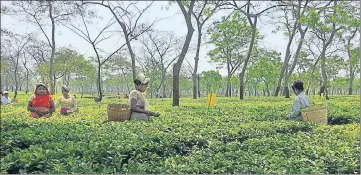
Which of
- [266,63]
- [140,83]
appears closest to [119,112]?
[140,83]

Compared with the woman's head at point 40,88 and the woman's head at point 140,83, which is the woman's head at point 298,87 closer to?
the woman's head at point 140,83

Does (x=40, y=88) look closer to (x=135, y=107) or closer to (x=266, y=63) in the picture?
(x=135, y=107)

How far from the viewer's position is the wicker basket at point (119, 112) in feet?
22.8

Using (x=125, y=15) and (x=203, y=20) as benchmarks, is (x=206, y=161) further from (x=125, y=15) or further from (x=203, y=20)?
(x=203, y=20)

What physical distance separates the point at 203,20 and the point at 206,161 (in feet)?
66.6

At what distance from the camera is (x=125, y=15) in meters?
21.7

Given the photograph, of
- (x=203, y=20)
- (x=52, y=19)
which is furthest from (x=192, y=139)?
(x=52, y=19)

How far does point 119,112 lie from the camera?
7.00 meters

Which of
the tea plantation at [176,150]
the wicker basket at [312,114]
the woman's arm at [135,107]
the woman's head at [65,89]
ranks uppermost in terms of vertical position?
the woman's head at [65,89]

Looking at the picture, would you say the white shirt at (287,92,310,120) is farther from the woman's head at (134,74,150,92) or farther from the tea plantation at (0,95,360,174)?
the woman's head at (134,74,150,92)

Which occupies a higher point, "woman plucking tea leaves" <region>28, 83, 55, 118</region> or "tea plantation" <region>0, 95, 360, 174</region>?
"woman plucking tea leaves" <region>28, 83, 55, 118</region>

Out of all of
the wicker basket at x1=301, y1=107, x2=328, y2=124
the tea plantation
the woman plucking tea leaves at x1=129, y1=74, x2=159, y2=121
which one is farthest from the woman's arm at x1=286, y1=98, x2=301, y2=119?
the woman plucking tea leaves at x1=129, y1=74, x2=159, y2=121

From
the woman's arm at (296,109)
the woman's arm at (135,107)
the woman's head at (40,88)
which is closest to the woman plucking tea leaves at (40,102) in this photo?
the woman's head at (40,88)

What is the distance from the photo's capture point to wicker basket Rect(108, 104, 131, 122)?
696 centimetres
